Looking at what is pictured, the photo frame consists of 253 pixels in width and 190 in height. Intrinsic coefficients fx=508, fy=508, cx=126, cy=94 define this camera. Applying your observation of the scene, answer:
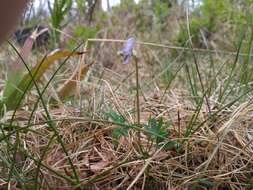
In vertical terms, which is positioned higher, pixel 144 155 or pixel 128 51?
pixel 128 51

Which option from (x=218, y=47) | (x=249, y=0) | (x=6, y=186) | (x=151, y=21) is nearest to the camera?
(x=6, y=186)

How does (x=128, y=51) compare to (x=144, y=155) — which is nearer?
(x=144, y=155)

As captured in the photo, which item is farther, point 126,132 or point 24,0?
point 126,132

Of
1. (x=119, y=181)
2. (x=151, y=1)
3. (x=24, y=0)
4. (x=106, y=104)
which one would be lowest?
(x=119, y=181)

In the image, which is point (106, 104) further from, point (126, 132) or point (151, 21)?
point (151, 21)

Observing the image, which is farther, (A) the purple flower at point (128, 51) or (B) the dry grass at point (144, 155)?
(A) the purple flower at point (128, 51)

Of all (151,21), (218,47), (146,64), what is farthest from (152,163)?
(151,21)

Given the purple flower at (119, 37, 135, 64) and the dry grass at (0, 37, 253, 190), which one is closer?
the dry grass at (0, 37, 253, 190)

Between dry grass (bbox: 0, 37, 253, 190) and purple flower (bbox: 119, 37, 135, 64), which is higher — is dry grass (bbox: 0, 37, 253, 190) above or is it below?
below

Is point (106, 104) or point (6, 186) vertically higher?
point (106, 104)

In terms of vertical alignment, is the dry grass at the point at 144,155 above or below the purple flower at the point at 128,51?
below

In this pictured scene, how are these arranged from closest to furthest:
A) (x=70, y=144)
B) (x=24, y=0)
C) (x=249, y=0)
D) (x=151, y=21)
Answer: (x=24, y=0) < (x=70, y=144) < (x=249, y=0) < (x=151, y=21)
